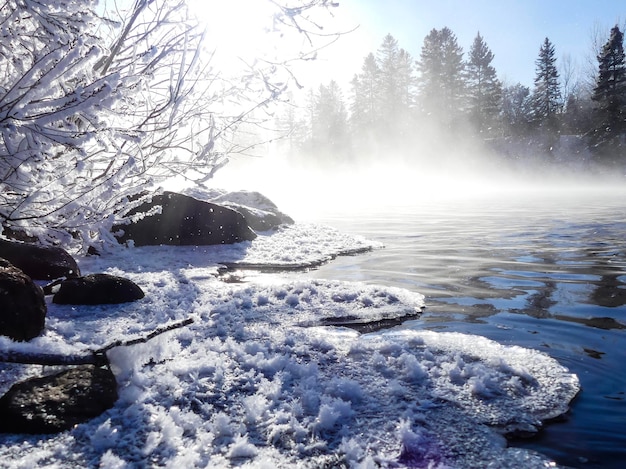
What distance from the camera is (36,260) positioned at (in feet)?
17.0

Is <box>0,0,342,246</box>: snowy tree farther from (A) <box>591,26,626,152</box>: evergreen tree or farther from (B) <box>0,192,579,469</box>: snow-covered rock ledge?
(A) <box>591,26,626,152</box>: evergreen tree

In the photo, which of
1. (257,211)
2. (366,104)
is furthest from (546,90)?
(257,211)

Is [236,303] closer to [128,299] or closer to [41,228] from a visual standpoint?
[128,299]

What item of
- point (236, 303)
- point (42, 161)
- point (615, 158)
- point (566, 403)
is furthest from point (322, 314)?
point (615, 158)

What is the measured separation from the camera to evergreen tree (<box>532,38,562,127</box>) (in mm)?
45794

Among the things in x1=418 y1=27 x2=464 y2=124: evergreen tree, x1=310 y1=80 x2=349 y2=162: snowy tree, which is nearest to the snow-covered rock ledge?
x1=418 y1=27 x2=464 y2=124: evergreen tree

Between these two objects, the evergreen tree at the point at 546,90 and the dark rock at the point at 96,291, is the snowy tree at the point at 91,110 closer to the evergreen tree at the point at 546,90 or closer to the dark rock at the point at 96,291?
the dark rock at the point at 96,291

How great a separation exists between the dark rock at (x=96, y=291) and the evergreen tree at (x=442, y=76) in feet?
172

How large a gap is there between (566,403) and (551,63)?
5361cm

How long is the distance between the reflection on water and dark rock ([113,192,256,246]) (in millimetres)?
2865

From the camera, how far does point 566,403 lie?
2.68m

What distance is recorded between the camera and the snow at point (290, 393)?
214 centimetres

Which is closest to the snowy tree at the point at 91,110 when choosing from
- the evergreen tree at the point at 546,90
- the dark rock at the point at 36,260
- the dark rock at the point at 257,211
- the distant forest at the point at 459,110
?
the dark rock at the point at 36,260

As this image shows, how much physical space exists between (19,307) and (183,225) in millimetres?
6218
